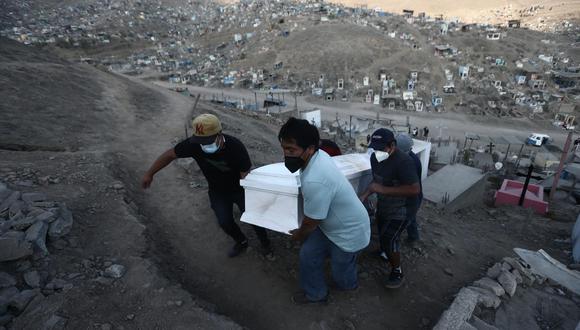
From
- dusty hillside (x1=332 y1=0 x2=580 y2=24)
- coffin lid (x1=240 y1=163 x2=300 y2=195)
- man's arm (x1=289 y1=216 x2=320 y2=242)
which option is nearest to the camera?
man's arm (x1=289 y1=216 x2=320 y2=242)

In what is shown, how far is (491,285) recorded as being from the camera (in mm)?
3340

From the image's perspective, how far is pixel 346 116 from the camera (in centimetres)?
3000

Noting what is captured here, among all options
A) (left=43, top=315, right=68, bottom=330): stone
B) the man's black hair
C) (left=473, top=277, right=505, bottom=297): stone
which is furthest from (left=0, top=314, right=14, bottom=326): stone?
(left=473, top=277, right=505, bottom=297): stone

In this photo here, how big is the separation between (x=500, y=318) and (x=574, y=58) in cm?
5917

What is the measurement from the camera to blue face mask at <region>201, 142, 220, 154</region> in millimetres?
2889

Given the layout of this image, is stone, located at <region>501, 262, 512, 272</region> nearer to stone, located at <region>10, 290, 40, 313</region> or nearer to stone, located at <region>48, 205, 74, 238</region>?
stone, located at <region>10, 290, 40, 313</region>

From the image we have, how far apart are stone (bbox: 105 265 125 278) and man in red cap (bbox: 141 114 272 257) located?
2.78 feet

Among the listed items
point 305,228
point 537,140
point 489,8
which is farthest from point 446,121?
point 489,8

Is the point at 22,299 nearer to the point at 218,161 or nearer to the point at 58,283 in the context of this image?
the point at 58,283

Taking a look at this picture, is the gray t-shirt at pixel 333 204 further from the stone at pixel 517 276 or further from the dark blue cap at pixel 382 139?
the stone at pixel 517 276

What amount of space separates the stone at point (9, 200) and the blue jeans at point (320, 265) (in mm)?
3342

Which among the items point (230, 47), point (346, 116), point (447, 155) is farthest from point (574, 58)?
point (230, 47)

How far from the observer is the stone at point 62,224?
3.21 metres

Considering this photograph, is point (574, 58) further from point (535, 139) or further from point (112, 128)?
point (112, 128)
